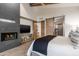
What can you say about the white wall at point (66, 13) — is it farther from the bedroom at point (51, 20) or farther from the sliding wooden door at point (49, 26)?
the sliding wooden door at point (49, 26)

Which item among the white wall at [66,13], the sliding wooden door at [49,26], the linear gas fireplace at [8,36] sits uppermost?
the white wall at [66,13]

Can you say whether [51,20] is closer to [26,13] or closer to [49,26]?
[49,26]

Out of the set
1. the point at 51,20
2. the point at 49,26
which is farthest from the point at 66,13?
the point at 49,26

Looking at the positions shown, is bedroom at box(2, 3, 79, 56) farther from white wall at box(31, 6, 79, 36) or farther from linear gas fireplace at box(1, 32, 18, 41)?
linear gas fireplace at box(1, 32, 18, 41)

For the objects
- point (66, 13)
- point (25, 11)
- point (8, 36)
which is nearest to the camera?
point (66, 13)

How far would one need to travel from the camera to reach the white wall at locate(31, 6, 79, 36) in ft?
9.18

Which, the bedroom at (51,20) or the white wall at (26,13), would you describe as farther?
the white wall at (26,13)

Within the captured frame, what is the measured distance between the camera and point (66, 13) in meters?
2.96

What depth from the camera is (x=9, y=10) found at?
3545 millimetres

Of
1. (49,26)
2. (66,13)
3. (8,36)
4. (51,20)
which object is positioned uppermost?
(66,13)

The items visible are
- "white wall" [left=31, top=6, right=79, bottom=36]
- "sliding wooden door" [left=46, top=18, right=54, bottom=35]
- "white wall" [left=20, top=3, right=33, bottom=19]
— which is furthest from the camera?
"white wall" [left=20, top=3, right=33, bottom=19]

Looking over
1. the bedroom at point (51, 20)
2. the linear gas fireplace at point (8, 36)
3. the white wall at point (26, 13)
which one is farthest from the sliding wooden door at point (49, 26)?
the linear gas fireplace at point (8, 36)

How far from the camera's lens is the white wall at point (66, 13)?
9.18ft

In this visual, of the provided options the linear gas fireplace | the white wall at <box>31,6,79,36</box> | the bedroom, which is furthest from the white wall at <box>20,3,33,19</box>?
the linear gas fireplace
